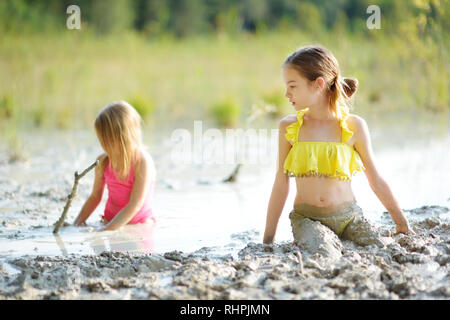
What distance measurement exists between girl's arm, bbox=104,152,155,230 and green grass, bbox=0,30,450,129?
3.18 meters

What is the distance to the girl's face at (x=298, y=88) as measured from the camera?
279 cm

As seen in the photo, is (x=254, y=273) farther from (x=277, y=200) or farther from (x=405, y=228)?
(x=405, y=228)

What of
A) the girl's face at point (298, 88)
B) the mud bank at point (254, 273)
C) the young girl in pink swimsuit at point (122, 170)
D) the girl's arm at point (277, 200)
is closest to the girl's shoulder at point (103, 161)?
the young girl in pink swimsuit at point (122, 170)

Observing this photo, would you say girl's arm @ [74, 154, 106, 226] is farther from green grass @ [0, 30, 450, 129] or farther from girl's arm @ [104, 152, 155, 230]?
green grass @ [0, 30, 450, 129]

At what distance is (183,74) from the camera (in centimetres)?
1081

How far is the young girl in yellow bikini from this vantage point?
9.12 ft

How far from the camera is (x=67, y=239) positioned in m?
3.27

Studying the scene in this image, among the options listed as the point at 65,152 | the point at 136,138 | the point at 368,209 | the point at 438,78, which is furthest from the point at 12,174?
the point at 438,78

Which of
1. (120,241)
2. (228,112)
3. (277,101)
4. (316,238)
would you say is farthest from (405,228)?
(277,101)

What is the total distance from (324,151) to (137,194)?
4.05 ft

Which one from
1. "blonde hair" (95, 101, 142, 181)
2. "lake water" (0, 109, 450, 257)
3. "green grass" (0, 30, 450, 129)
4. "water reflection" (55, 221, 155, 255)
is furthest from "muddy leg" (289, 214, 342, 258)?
"green grass" (0, 30, 450, 129)

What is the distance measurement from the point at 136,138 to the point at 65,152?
2.93 meters

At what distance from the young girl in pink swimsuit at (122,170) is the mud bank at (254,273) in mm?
699
